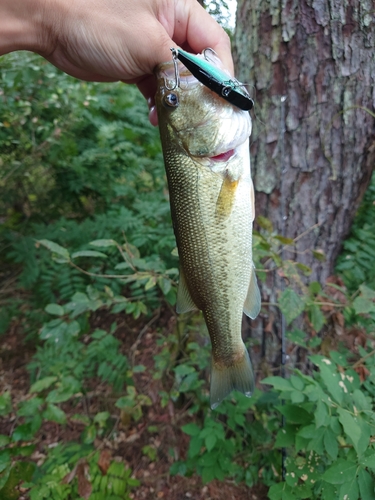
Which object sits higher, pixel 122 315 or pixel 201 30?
pixel 201 30

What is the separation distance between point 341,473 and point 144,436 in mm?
1884

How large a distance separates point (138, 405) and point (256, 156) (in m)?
2.10

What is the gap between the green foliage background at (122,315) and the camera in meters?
1.54

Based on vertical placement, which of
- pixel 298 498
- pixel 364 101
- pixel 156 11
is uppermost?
pixel 156 11

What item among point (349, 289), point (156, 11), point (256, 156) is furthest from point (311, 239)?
point (156, 11)

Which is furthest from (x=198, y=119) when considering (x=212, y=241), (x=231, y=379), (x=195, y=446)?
(x=195, y=446)

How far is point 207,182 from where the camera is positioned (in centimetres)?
124

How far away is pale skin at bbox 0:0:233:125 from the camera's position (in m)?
1.38

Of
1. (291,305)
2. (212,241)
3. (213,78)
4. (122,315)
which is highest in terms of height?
(213,78)

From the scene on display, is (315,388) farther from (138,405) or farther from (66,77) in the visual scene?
(66,77)

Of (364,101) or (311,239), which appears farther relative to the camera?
(311,239)

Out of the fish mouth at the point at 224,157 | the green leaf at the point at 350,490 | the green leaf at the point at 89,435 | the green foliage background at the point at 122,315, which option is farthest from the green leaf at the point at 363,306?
the green leaf at the point at 89,435

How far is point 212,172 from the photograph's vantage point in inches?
49.1

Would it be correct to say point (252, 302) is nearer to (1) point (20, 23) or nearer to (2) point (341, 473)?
(2) point (341, 473)
